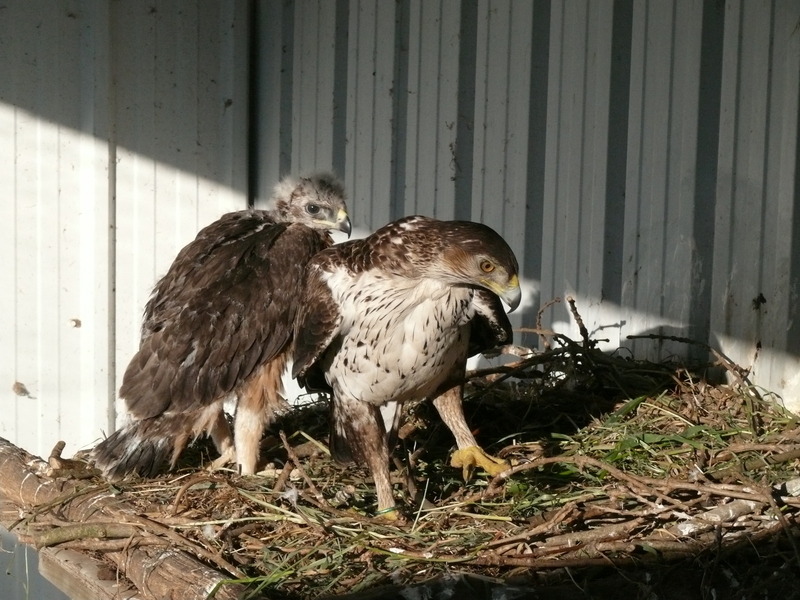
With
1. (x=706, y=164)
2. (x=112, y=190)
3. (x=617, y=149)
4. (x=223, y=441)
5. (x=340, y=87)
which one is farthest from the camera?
(x=112, y=190)

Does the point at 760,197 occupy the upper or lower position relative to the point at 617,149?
→ lower

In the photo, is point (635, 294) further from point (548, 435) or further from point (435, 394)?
point (435, 394)

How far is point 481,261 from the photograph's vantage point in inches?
151

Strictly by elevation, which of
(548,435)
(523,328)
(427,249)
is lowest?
(548,435)

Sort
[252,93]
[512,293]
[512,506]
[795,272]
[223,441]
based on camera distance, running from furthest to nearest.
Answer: [252,93] → [223,441] → [795,272] → [512,506] → [512,293]

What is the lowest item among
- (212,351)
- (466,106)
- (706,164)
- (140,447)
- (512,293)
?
(140,447)

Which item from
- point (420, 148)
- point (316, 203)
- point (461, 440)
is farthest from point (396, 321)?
point (420, 148)

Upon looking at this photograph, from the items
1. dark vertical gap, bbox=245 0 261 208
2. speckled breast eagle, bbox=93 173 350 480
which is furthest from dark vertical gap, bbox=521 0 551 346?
dark vertical gap, bbox=245 0 261 208

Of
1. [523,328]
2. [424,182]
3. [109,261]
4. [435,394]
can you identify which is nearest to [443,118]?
[424,182]

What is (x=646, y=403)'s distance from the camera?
4.83 m

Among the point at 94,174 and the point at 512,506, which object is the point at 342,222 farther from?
the point at 94,174

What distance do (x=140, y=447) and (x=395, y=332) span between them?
1501mm

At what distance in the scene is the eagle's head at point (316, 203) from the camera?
5422mm

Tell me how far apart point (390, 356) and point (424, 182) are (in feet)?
7.46
